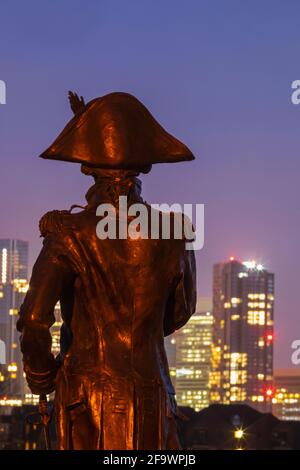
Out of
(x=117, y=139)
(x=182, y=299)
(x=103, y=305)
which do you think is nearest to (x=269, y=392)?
(x=182, y=299)

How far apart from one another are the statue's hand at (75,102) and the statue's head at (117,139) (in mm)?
171

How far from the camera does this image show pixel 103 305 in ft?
48.6

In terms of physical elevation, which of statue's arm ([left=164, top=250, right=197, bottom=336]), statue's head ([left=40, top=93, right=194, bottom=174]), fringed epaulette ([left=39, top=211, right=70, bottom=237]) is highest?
statue's head ([left=40, top=93, right=194, bottom=174])

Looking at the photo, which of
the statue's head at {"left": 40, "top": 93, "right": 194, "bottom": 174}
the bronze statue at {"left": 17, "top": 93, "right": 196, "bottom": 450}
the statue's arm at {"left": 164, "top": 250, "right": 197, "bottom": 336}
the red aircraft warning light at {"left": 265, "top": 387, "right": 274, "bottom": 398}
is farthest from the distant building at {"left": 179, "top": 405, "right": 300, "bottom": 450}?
the statue's head at {"left": 40, "top": 93, "right": 194, "bottom": 174}

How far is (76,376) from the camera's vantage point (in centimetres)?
1476

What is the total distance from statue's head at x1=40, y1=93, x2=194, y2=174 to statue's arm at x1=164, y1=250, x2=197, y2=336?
0.78 meters

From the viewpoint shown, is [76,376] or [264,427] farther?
[264,427]

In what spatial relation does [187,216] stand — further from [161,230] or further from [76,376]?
[76,376]

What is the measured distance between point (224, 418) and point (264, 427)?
4841 mm

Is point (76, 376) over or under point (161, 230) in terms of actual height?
under

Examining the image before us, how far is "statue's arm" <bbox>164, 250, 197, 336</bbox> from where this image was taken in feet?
50.0

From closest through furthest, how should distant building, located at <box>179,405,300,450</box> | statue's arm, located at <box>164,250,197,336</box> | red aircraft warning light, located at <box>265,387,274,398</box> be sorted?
statue's arm, located at <box>164,250,197,336</box>
distant building, located at <box>179,405,300,450</box>
red aircraft warning light, located at <box>265,387,274,398</box>

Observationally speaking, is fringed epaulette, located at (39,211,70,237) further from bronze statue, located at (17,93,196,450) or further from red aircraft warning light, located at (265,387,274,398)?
red aircraft warning light, located at (265,387,274,398)

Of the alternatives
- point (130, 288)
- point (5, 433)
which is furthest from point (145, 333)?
point (5, 433)
